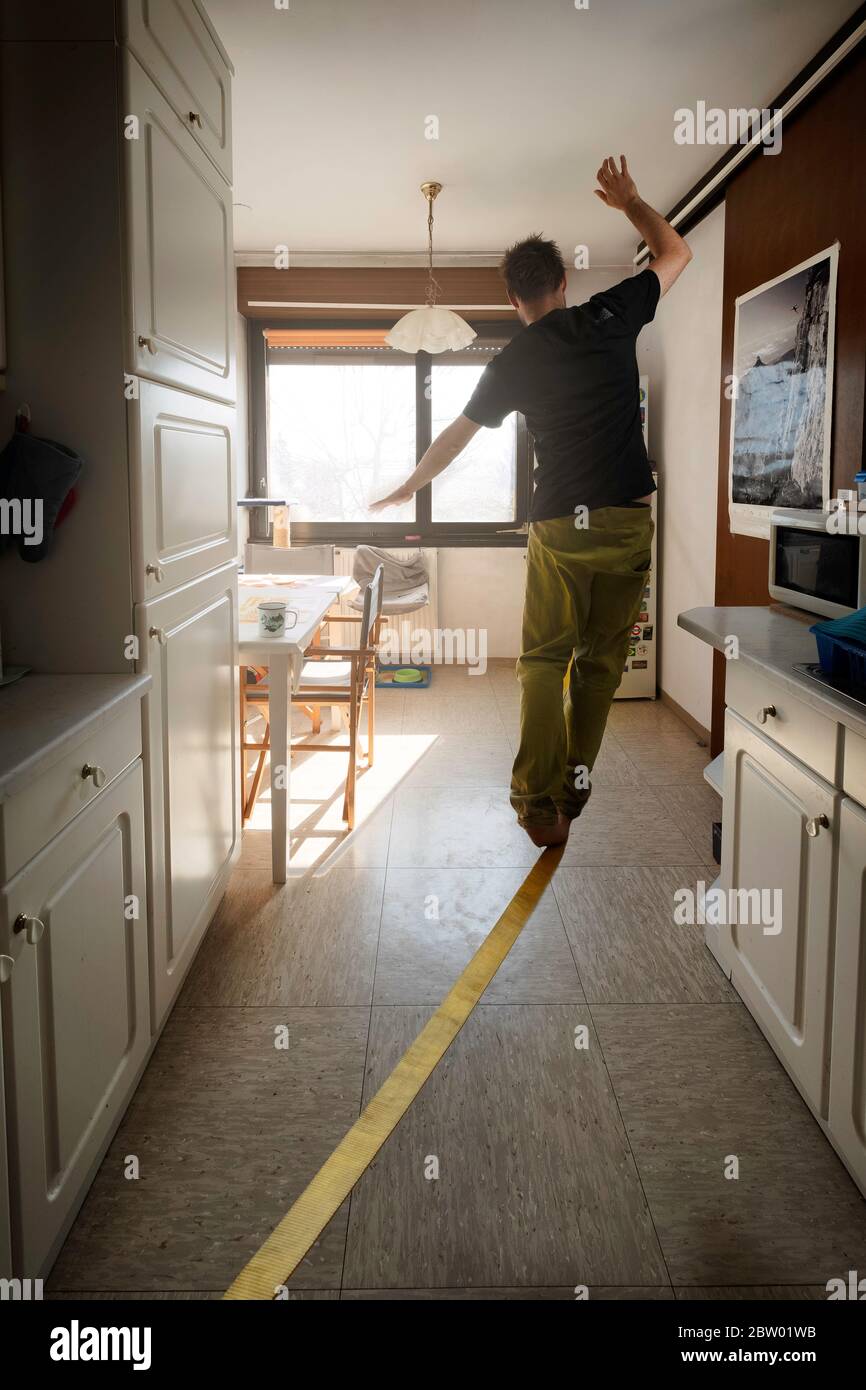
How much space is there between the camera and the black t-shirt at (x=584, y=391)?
108 inches

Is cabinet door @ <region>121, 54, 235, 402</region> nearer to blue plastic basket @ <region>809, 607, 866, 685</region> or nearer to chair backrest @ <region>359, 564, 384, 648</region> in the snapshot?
chair backrest @ <region>359, 564, 384, 648</region>

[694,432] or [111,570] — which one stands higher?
[694,432]

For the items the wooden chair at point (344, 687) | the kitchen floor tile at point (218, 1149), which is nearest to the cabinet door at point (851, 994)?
the kitchen floor tile at point (218, 1149)

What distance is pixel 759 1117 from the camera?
2033 mm

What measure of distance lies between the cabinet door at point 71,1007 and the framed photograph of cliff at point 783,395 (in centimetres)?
268

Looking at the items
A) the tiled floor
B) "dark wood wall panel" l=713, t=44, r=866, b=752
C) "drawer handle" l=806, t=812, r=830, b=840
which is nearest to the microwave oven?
"drawer handle" l=806, t=812, r=830, b=840

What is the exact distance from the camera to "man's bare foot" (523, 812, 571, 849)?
3041 mm

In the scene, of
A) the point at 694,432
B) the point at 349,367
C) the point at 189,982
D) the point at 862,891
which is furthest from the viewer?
the point at 349,367

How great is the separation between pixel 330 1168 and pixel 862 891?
3.45 ft

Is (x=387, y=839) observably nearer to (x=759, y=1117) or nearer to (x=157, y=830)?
(x=157, y=830)

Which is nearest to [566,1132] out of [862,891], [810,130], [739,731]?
[862,891]

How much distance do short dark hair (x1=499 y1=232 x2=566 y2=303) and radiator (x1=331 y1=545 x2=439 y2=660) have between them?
3.87 m
